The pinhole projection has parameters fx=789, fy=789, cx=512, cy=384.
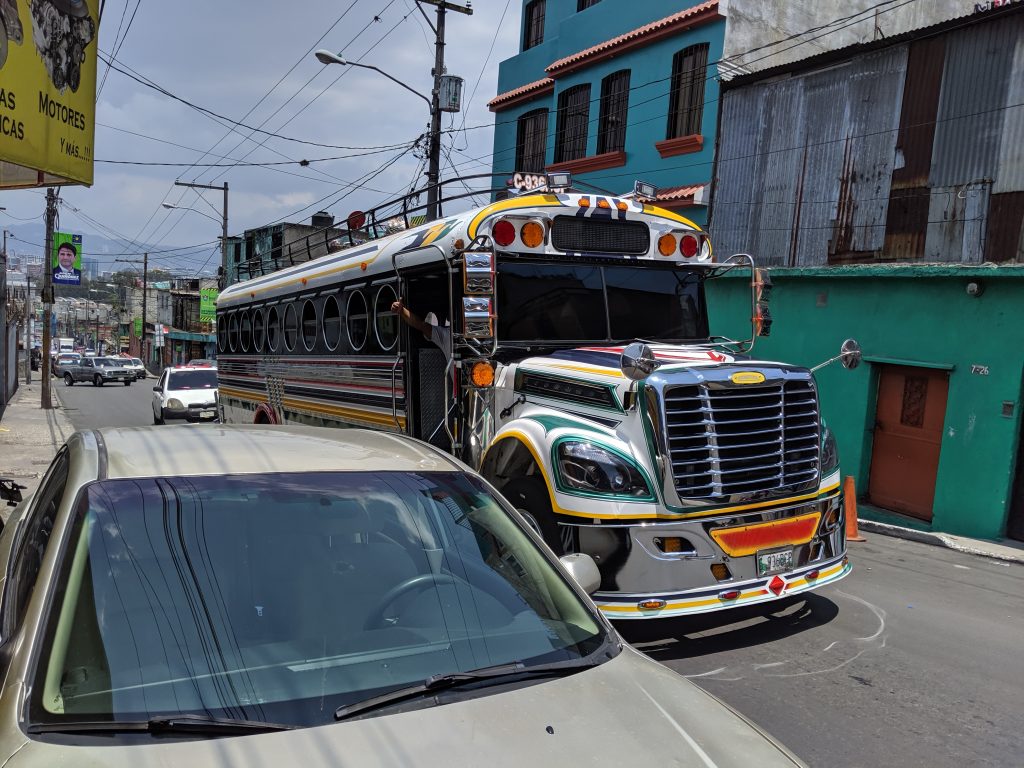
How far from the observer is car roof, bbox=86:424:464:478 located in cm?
279

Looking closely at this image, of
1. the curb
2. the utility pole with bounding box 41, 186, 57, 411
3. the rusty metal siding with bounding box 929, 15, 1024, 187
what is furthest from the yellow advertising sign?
the utility pole with bounding box 41, 186, 57, 411

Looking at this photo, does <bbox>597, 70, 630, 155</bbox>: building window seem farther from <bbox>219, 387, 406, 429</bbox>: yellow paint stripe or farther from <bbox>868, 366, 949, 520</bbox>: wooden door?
<bbox>219, 387, 406, 429</bbox>: yellow paint stripe

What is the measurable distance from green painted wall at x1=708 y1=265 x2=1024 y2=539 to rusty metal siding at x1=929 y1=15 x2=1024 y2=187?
153cm

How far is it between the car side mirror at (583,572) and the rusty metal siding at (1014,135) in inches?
395

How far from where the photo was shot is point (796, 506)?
17.4 feet

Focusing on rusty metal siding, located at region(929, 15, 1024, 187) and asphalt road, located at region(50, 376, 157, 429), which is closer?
rusty metal siding, located at region(929, 15, 1024, 187)

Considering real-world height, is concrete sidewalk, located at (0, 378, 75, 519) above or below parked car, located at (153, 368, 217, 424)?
below

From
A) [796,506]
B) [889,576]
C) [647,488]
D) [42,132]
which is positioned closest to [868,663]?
[796,506]

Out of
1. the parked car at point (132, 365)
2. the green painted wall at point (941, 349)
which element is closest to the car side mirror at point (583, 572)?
the green painted wall at point (941, 349)

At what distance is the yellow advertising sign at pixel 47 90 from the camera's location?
315 inches

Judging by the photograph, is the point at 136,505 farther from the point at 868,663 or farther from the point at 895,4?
the point at 895,4

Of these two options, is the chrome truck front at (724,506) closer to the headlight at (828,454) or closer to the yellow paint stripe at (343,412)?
the headlight at (828,454)

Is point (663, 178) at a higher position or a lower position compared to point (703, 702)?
higher

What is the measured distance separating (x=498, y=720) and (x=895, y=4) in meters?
19.4
